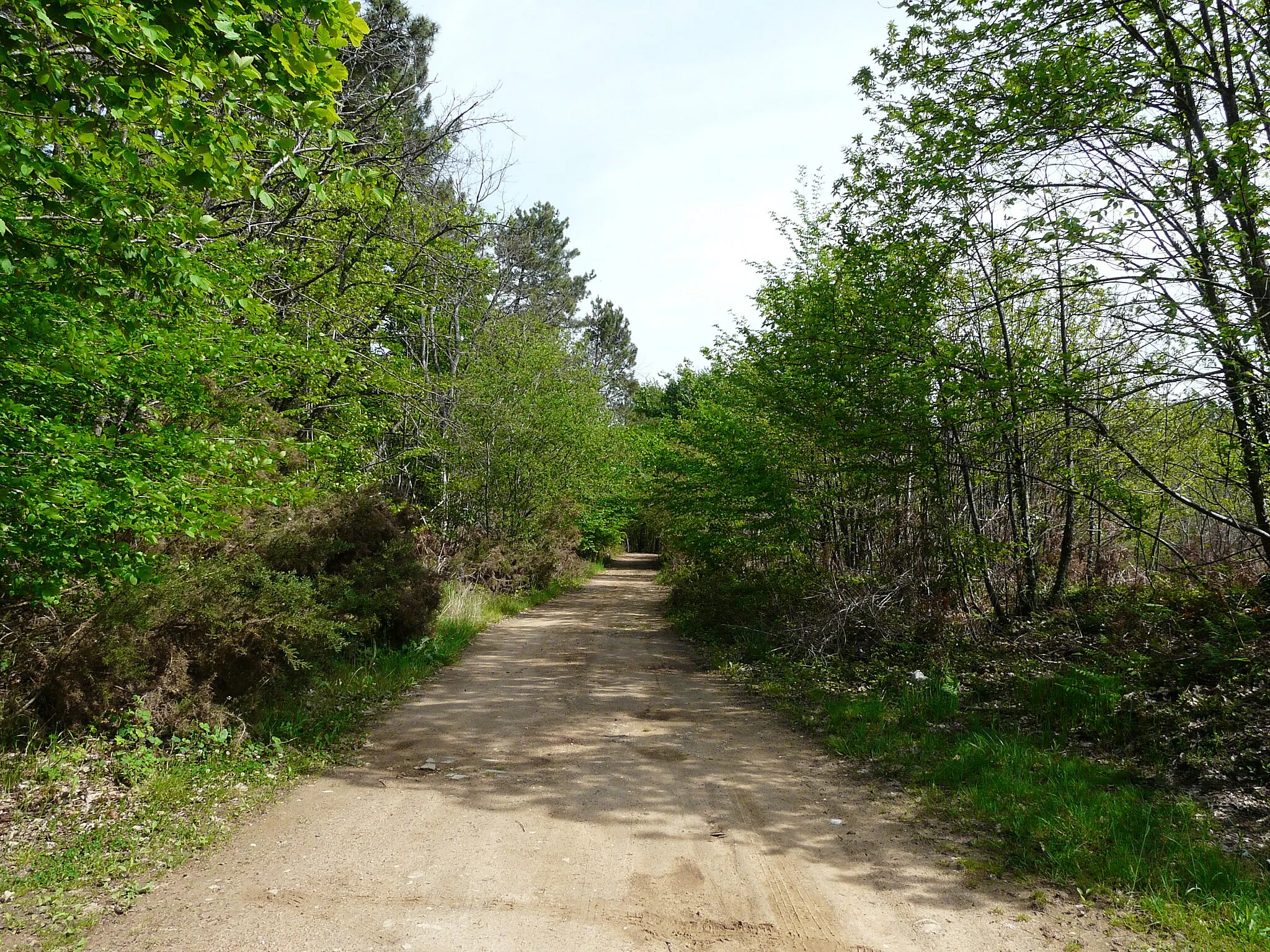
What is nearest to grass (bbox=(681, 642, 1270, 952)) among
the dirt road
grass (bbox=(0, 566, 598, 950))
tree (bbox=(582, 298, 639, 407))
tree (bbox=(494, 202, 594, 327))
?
the dirt road

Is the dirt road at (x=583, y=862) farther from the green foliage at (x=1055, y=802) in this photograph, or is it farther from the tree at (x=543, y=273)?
the tree at (x=543, y=273)

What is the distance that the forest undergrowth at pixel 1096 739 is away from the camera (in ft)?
13.7

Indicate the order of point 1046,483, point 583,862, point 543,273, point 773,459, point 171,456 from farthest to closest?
point 543,273 → point 773,459 → point 1046,483 → point 171,456 → point 583,862

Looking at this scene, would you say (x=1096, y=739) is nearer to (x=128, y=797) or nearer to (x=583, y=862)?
(x=583, y=862)

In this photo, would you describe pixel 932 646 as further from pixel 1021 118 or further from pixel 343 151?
pixel 343 151

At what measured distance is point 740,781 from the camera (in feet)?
19.1

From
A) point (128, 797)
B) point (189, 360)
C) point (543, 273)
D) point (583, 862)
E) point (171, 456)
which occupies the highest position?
point (543, 273)

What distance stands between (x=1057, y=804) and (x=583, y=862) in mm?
3364

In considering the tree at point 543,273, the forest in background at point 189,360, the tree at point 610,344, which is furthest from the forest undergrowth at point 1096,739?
the tree at point 610,344

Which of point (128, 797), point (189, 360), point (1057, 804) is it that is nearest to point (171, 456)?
point (189, 360)

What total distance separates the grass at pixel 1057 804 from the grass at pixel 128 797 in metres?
4.99

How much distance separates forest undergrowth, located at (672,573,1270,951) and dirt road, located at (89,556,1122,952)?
50cm

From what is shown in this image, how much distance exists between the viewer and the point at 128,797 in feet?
16.0

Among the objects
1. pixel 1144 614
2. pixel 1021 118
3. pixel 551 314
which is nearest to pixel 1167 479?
pixel 1144 614
